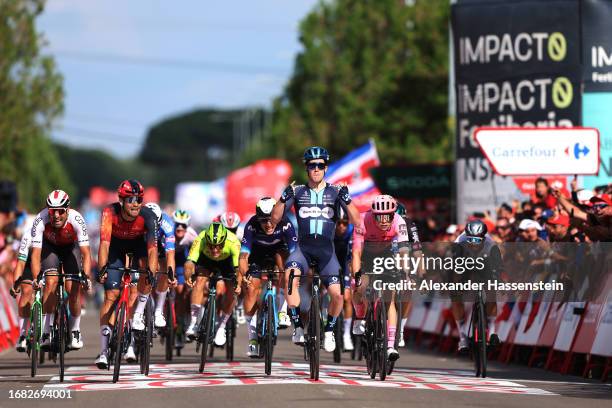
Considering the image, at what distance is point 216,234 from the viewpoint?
61.0 feet

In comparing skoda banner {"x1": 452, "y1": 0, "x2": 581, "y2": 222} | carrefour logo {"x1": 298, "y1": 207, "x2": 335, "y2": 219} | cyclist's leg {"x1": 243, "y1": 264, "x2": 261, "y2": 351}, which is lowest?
cyclist's leg {"x1": 243, "y1": 264, "x2": 261, "y2": 351}

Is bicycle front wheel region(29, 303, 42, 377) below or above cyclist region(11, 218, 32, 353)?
below

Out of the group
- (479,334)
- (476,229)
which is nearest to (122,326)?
(479,334)

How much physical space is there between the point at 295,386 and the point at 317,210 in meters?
1.99

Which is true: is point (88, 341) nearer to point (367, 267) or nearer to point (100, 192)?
point (367, 267)

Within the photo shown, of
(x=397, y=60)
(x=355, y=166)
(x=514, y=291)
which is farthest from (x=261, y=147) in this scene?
(x=514, y=291)

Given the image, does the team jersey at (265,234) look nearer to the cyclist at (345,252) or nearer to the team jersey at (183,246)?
the cyclist at (345,252)

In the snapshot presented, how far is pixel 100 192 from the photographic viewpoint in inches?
4048

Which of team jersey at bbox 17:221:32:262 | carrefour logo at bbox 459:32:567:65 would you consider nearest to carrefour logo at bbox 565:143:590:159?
carrefour logo at bbox 459:32:567:65

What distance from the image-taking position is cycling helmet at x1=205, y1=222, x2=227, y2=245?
1858 cm

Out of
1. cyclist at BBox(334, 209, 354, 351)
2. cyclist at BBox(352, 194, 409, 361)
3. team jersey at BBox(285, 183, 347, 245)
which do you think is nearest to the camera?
team jersey at BBox(285, 183, 347, 245)

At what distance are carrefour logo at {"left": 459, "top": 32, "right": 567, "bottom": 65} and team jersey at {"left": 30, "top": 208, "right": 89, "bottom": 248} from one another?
1242cm

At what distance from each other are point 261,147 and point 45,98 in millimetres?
63677

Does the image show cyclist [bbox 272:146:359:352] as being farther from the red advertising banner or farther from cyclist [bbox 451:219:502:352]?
the red advertising banner
